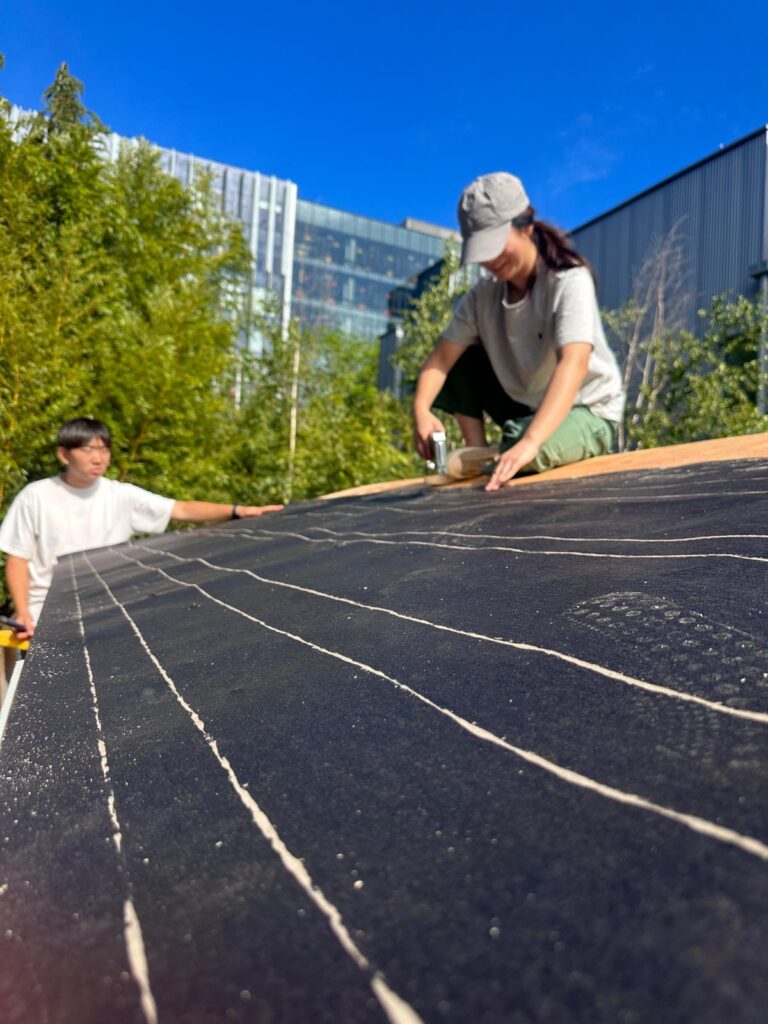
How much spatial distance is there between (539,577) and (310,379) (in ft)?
24.0

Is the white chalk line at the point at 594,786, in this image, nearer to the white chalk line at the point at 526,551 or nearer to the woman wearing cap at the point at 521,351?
the white chalk line at the point at 526,551

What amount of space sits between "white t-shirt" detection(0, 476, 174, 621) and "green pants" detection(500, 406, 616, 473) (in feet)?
7.10

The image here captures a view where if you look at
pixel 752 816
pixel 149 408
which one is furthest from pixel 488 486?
pixel 149 408

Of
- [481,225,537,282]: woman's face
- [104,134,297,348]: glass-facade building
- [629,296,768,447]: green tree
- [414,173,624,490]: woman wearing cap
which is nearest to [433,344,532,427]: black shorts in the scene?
[414,173,624,490]: woman wearing cap

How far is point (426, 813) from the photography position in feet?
1.40

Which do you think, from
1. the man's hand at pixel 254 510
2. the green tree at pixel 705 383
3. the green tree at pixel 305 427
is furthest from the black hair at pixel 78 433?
the green tree at pixel 705 383

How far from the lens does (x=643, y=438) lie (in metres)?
8.85

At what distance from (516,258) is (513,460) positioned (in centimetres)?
83

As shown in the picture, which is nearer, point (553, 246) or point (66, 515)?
point (553, 246)

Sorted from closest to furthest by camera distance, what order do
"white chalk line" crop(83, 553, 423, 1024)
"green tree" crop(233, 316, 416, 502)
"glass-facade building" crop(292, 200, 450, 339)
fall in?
"white chalk line" crop(83, 553, 423, 1024) → "green tree" crop(233, 316, 416, 502) → "glass-facade building" crop(292, 200, 450, 339)

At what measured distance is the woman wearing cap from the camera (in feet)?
7.52

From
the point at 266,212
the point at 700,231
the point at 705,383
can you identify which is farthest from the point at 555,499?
the point at 266,212

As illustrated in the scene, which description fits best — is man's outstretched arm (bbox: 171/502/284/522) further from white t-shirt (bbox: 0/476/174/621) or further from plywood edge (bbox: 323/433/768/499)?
plywood edge (bbox: 323/433/768/499)

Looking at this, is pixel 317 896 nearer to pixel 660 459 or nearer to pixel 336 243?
pixel 660 459
